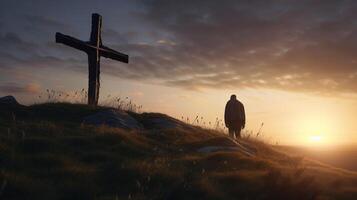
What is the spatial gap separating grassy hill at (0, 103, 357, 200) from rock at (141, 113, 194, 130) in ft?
15.6

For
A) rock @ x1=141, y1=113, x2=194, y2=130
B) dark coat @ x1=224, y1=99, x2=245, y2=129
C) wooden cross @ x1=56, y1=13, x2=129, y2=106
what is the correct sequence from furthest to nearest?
1. dark coat @ x1=224, y1=99, x2=245, y2=129
2. wooden cross @ x1=56, y1=13, x2=129, y2=106
3. rock @ x1=141, y1=113, x2=194, y2=130

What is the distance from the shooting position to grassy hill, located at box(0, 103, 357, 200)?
359 inches

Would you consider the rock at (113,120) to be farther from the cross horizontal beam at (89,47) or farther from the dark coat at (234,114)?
the dark coat at (234,114)

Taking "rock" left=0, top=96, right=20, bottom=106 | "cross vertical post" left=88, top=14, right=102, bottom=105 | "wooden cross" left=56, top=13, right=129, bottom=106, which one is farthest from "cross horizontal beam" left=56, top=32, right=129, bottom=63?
"rock" left=0, top=96, right=20, bottom=106

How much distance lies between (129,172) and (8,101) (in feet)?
38.8

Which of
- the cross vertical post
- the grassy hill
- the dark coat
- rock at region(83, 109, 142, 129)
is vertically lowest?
the grassy hill

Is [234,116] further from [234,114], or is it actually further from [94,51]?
[94,51]

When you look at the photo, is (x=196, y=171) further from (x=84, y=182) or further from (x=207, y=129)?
(x=207, y=129)

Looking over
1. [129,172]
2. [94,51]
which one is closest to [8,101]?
[94,51]

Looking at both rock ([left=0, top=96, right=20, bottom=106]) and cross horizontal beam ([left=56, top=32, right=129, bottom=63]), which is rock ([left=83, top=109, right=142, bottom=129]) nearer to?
cross horizontal beam ([left=56, top=32, right=129, bottom=63])

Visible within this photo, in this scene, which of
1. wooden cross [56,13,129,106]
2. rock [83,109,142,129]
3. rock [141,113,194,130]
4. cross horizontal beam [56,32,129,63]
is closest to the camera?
rock [83,109,142,129]

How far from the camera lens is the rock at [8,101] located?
1987 cm

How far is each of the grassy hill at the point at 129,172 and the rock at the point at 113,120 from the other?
301 cm

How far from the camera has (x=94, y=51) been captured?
2153 cm
